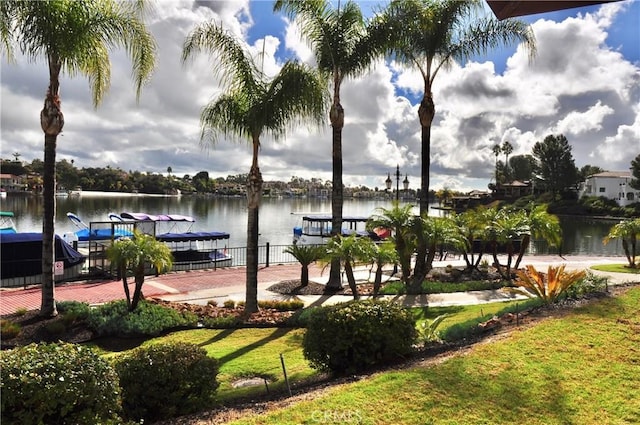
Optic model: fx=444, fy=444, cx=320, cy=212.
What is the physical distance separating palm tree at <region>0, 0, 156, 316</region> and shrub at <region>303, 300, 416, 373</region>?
7.79m

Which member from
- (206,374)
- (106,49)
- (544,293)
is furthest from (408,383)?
(106,49)

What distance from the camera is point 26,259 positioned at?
63.7ft

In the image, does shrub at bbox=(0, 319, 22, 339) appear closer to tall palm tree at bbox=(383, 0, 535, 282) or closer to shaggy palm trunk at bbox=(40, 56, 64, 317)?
shaggy palm trunk at bbox=(40, 56, 64, 317)

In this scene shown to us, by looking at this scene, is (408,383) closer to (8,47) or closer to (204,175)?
(8,47)

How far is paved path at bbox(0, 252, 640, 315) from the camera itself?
44.9ft

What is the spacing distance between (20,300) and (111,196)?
14850 cm

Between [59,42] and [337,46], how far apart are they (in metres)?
8.20

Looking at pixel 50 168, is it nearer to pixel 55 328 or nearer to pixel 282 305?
pixel 55 328

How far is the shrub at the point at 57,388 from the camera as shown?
3.54 meters

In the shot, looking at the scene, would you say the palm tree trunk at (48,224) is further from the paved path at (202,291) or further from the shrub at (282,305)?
the shrub at (282,305)

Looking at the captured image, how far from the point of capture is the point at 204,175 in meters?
188

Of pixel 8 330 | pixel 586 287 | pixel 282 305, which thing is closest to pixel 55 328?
pixel 8 330

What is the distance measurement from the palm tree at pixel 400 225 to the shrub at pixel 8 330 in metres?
9.56


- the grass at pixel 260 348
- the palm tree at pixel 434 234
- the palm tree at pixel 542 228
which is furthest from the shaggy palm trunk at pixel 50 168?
the palm tree at pixel 542 228
